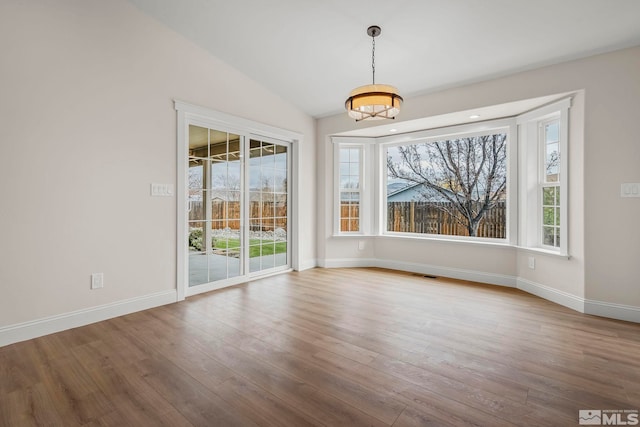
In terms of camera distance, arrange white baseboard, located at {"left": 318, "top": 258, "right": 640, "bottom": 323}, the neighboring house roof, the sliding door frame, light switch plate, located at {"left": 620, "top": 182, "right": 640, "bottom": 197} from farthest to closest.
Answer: the neighboring house roof, the sliding door frame, white baseboard, located at {"left": 318, "top": 258, "right": 640, "bottom": 323}, light switch plate, located at {"left": 620, "top": 182, "right": 640, "bottom": 197}

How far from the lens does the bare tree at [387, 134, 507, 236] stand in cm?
471

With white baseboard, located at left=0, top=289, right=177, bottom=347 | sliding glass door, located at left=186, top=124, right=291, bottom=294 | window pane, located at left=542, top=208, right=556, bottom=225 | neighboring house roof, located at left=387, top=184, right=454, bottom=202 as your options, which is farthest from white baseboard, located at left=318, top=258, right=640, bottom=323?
white baseboard, located at left=0, top=289, right=177, bottom=347

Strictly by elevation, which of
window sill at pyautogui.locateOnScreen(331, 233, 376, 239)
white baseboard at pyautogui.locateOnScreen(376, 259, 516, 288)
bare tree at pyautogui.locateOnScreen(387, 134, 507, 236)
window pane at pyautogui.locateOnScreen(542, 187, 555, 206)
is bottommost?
white baseboard at pyautogui.locateOnScreen(376, 259, 516, 288)

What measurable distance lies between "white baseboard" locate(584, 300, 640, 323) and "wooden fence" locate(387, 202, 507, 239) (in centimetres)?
146

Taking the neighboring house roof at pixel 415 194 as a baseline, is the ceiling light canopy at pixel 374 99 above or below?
above

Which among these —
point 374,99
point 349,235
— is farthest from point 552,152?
point 349,235

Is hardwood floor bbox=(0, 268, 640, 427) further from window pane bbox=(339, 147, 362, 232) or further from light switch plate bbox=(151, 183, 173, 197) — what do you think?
window pane bbox=(339, 147, 362, 232)

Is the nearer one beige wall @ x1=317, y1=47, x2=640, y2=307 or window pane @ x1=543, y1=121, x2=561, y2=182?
beige wall @ x1=317, y1=47, x2=640, y2=307

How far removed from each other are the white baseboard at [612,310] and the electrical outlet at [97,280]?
5087 mm

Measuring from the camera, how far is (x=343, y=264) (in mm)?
5691

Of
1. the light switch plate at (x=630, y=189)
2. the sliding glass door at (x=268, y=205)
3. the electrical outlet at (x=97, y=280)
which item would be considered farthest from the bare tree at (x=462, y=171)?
the electrical outlet at (x=97, y=280)

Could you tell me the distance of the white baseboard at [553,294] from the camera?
343 centimetres

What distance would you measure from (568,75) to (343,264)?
13.3 feet

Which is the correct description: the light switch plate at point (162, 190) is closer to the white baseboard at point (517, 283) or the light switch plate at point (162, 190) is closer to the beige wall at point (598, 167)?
the white baseboard at point (517, 283)
